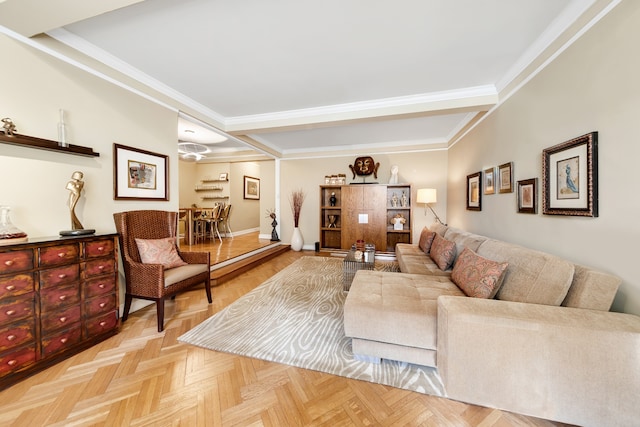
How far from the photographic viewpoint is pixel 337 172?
18.6 feet

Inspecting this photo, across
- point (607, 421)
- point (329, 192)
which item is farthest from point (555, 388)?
point (329, 192)

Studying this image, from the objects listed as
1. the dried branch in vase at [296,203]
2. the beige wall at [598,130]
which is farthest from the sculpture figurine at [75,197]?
the dried branch in vase at [296,203]

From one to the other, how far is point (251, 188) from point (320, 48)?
6032 mm

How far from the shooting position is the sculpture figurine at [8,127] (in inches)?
63.3

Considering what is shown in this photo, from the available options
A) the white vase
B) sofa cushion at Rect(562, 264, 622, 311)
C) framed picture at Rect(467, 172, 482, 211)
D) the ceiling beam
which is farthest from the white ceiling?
the white vase

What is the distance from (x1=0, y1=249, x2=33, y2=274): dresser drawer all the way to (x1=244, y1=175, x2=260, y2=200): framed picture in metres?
5.91

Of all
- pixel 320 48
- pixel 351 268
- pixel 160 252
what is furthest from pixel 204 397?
pixel 320 48

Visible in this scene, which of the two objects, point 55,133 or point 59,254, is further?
point 55,133

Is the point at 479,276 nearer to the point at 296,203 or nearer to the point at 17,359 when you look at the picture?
the point at 17,359

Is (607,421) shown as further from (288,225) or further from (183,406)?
(288,225)

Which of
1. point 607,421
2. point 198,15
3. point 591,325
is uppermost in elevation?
point 198,15

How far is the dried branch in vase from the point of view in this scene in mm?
5832

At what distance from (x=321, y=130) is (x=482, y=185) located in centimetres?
280

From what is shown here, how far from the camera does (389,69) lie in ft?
7.91
